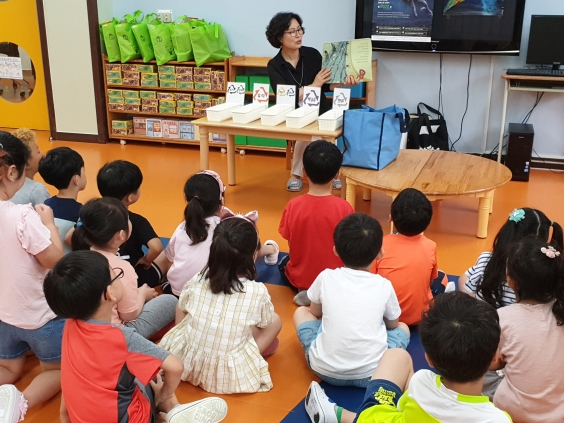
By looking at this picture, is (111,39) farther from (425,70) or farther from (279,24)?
(425,70)

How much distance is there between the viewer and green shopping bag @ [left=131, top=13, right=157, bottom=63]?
5605mm

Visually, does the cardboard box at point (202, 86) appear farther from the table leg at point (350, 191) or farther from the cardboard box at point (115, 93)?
the table leg at point (350, 191)

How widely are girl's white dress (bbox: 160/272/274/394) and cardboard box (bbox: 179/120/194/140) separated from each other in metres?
3.68

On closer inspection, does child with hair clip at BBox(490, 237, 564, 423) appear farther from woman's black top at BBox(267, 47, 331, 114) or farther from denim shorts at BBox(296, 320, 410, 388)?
woman's black top at BBox(267, 47, 331, 114)

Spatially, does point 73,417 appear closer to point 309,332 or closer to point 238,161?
point 309,332

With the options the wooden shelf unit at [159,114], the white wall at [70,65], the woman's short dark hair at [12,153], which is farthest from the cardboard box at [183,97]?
the woman's short dark hair at [12,153]

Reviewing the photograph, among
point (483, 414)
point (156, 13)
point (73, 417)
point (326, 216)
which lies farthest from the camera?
point (156, 13)

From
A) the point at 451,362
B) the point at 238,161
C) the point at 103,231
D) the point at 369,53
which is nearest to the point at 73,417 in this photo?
the point at 103,231

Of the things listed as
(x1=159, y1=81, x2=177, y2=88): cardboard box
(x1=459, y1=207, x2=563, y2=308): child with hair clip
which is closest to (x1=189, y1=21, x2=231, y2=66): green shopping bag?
(x1=159, y1=81, x2=177, y2=88): cardboard box

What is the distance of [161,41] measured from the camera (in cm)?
559

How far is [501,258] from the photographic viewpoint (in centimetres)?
227

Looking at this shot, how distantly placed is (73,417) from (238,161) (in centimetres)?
377

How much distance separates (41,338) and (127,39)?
13.1 feet

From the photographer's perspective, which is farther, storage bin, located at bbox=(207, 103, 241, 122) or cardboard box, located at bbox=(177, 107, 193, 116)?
cardboard box, located at bbox=(177, 107, 193, 116)
